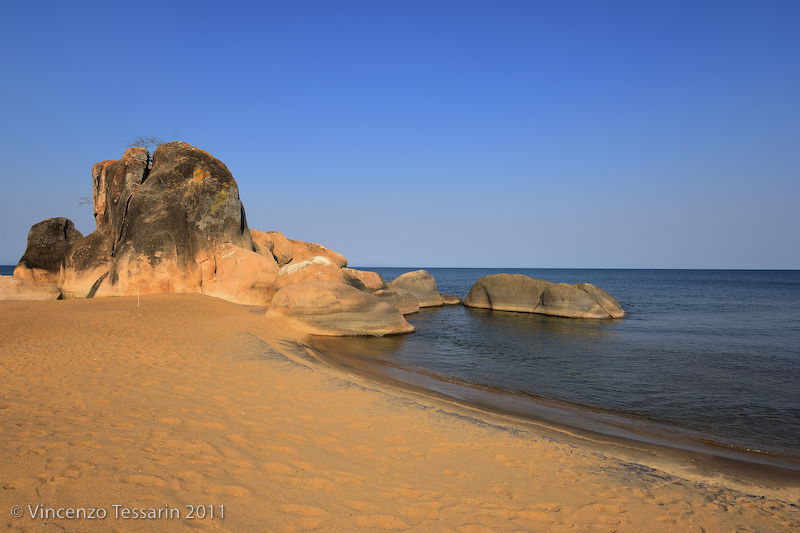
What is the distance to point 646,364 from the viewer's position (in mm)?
14344

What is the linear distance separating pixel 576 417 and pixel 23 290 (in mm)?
24425

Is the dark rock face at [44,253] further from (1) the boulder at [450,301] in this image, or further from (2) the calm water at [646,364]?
(1) the boulder at [450,301]

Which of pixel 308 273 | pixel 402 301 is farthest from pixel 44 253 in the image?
pixel 402 301

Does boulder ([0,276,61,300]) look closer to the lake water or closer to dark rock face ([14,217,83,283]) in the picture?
dark rock face ([14,217,83,283])

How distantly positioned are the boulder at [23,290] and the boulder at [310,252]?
1521 centimetres

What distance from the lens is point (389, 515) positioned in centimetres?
403

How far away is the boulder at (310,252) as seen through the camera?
110 ft

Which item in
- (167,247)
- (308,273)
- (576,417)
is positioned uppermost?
(167,247)

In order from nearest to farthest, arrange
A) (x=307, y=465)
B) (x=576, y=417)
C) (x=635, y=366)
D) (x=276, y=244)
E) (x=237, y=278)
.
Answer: (x=307, y=465) → (x=576, y=417) → (x=635, y=366) → (x=237, y=278) → (x=276, y=244)

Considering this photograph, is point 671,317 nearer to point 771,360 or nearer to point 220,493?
point 771,360

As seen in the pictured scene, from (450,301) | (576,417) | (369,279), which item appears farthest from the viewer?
(450,301)

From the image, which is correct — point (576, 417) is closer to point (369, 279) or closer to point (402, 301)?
point (402, 301)

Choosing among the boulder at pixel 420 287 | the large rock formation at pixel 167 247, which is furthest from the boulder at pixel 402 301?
the boulder at pixel 420 287

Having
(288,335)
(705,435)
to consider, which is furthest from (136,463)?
(288,335)
